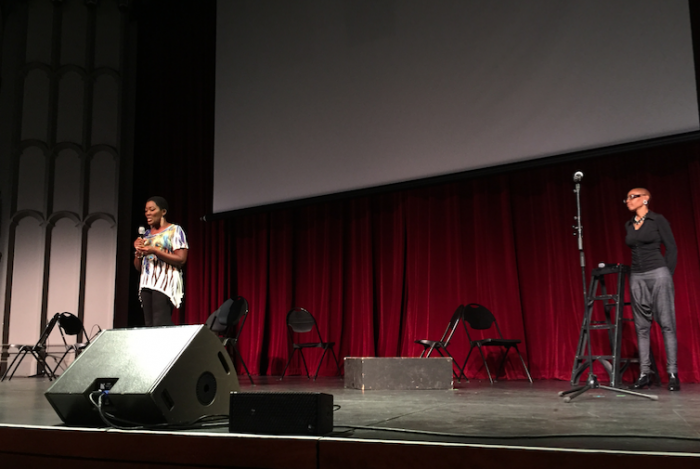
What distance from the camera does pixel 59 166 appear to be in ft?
23.7

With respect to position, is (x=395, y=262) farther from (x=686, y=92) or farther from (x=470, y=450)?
(x=470, y=450)

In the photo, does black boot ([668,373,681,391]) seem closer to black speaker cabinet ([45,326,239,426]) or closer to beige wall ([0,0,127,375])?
black speaker cabinet ([45,326,239,426])

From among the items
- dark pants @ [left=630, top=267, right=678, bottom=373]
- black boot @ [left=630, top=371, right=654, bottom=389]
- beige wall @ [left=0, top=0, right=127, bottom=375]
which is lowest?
black boot @ [left=630, top=371, right=654, bottom=389]

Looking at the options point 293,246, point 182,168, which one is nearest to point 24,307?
point 182,168

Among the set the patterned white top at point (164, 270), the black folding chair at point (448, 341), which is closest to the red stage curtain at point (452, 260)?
the black folding chair at point (448, 341)

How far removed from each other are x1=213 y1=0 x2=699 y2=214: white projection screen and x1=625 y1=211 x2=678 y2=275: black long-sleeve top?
0.79m

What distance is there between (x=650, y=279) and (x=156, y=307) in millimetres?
3127

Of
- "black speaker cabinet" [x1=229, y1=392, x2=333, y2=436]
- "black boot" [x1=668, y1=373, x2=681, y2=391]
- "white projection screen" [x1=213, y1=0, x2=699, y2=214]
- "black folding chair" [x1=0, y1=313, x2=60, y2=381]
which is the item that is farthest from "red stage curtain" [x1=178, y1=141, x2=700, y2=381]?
"black speaker cabinet" [x1=229, y1=392, x2=333, y2=436]

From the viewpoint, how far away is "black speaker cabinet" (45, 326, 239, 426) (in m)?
2.03

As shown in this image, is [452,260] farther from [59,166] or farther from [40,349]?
[59,166]

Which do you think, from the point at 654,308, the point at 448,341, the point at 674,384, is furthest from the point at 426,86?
the point at 674,384

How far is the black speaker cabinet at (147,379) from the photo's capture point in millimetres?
2025

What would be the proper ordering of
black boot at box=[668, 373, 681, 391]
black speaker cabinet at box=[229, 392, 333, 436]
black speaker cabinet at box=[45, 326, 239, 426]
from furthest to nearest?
1. black boot at box=[668, 373, 681, 391]
2. black speaker cabinet at box=[45, 326, 239, 426]
3. black speaker cabinet at box=[229, 392, 333, 436]

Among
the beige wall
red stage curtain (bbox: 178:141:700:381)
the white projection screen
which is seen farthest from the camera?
the beige wall
